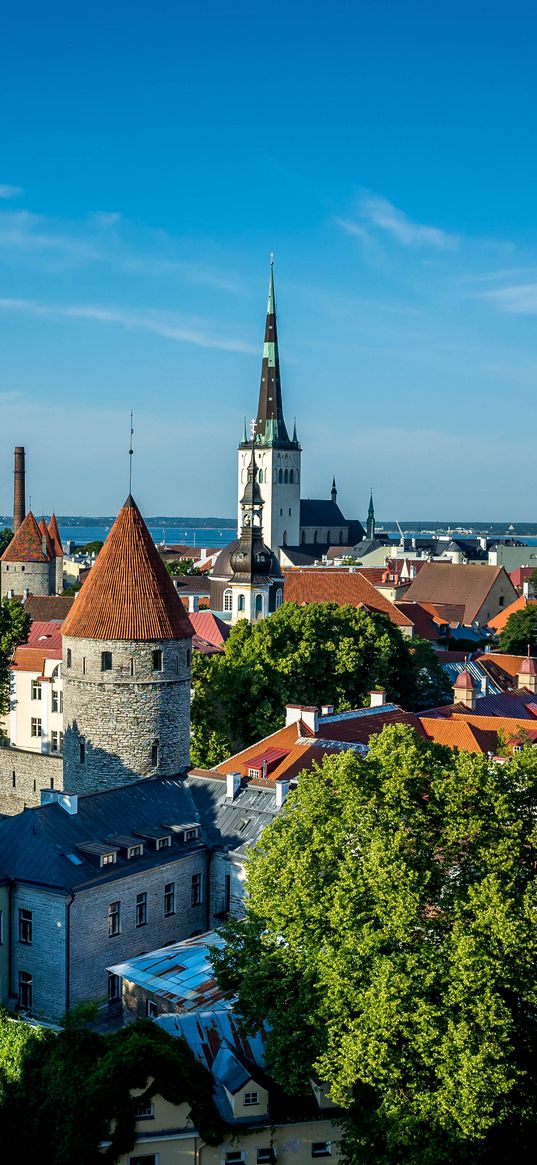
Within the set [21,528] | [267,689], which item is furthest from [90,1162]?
[21,528]

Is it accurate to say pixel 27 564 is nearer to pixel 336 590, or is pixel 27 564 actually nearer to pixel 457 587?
pixel 336 590

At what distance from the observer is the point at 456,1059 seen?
17.5 m

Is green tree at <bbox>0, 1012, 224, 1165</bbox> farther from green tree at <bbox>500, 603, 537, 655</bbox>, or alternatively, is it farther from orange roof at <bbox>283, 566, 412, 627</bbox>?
→ orange roof at <bbox>283, 566, 412, 627</bbox>

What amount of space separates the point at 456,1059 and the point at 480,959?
59.3 inches

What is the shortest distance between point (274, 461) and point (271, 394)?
8.22 metres

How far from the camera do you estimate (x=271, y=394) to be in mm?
135625

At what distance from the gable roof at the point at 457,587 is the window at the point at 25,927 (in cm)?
6149

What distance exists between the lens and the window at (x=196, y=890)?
30.6m

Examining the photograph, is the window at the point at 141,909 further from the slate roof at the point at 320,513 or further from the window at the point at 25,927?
the slate roof at the point at 320,513

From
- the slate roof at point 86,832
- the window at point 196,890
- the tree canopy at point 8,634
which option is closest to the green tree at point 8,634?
the tree canopy at point 8,634

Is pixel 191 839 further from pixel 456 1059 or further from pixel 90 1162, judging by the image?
pixel 456 1059

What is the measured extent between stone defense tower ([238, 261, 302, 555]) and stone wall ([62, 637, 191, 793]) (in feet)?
331

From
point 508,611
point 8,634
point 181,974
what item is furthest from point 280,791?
point 508,611

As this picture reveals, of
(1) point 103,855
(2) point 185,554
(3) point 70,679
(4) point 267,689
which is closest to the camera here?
(1) point 103,855
